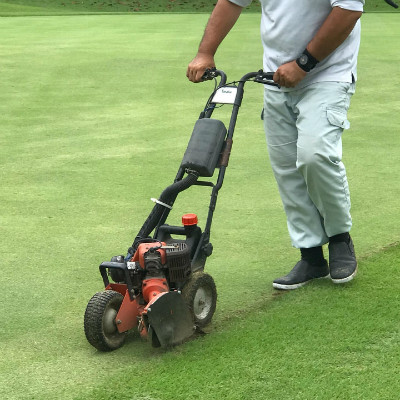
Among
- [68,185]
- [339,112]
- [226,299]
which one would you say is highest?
[339,112]

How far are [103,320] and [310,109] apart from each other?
1292 mm

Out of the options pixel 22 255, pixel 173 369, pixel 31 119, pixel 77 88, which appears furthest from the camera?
pixel 77 88

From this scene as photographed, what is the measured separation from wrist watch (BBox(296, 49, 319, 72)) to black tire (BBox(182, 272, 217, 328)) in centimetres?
96

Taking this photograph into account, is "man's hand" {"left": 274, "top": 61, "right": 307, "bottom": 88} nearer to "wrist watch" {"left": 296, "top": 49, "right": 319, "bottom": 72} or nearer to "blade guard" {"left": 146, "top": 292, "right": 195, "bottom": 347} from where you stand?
"wrist watch" {"left": 296, "top": 49, "right": 319, "bottom": 72}

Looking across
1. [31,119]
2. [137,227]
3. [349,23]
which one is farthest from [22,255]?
[31,119]

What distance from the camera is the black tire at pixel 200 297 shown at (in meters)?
3.53

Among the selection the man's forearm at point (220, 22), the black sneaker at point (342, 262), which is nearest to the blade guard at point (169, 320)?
the black sneaker at point (342, 262)

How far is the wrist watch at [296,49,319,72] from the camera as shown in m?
3.79

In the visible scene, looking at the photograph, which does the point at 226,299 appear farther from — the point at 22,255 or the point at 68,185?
the point at 68,185

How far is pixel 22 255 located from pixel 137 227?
2.41ft

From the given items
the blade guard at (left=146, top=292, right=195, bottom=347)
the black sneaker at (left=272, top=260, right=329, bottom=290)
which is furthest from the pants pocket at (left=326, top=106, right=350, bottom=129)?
the blade guard at (left=146, top=292, right=195, bottom=347)

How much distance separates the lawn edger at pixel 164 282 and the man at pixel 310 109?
405mm

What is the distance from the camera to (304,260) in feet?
14.0

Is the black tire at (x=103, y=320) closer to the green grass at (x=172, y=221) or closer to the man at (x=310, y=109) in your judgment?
the green grass at (x=172, y=221)
